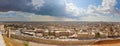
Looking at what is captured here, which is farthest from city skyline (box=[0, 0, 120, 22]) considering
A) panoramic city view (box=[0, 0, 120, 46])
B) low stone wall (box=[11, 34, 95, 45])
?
low stone wall (box=[11, 34, 95, 45])

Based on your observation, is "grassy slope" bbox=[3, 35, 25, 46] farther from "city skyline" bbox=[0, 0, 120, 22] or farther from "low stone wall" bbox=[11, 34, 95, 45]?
"city skyline" bbox=[0, 0, 120, 22]

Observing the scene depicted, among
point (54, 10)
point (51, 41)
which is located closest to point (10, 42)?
point (51, 41)

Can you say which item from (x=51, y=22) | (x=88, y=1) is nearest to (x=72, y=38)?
(x=51, y=22)

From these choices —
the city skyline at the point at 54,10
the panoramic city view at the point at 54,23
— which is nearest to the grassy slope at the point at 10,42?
the panoramic city view at the point at 54,23

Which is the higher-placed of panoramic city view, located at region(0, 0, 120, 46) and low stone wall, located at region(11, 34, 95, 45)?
panoramic city view, located at region(0, 0, 120, 46)

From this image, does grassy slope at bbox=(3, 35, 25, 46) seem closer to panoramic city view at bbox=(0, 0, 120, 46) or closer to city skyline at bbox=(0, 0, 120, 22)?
panoramic city view at bbox=(0, 0, 120, 46)

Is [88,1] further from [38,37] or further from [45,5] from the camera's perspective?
[38,37]

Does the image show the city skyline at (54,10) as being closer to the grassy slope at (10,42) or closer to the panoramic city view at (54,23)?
the panoramic city view at (54,23)
